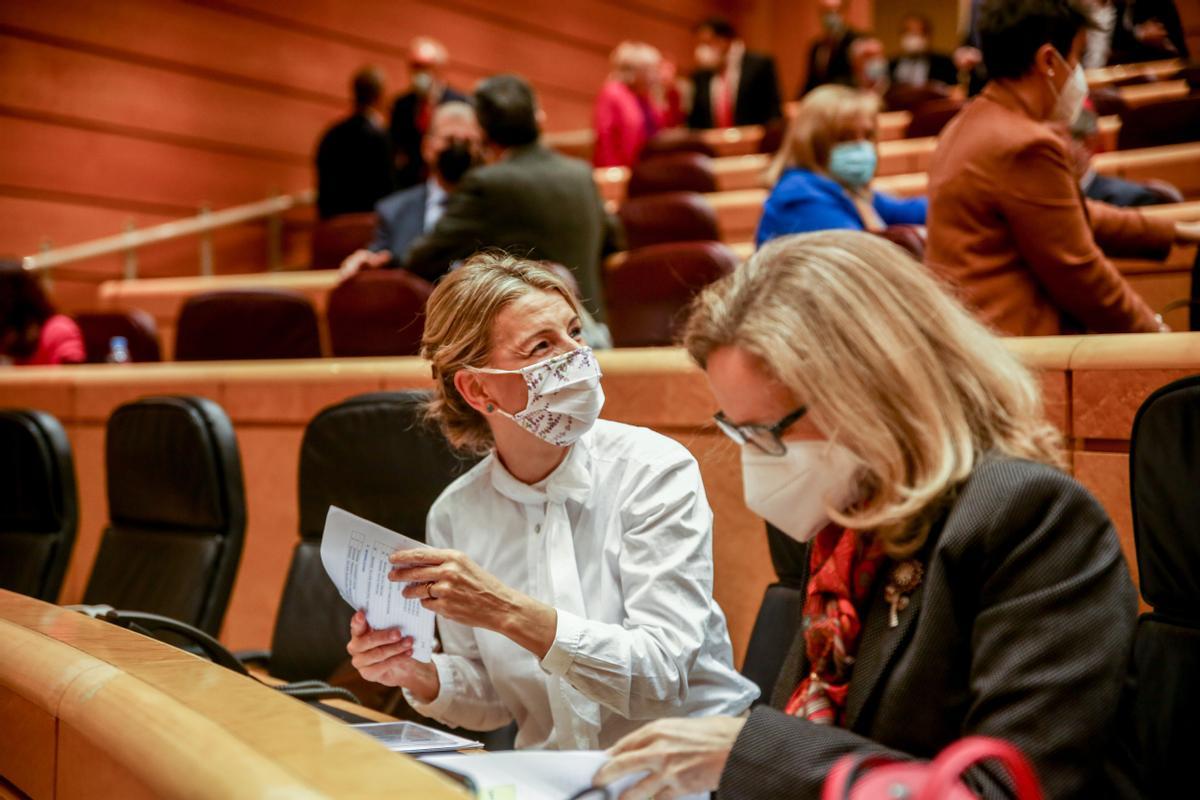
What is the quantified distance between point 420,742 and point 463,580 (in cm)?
20

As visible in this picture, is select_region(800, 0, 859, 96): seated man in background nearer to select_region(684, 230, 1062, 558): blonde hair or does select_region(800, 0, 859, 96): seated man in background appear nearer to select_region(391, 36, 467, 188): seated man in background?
select_region(391, 36, 467, 188): seated man in background

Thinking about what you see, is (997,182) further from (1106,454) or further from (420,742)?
(420,742)

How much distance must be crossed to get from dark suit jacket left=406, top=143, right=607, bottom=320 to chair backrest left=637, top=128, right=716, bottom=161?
337 cm

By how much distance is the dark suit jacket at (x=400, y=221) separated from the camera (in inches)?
183

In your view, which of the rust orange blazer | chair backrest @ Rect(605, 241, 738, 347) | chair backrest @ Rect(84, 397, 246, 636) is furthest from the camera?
chair backrest @ Rect(605, 241, 738, 347)

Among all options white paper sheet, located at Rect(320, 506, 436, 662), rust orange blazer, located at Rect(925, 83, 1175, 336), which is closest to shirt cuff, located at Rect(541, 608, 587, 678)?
white paper sheet, located at Rect(320, 506, 436, 662)

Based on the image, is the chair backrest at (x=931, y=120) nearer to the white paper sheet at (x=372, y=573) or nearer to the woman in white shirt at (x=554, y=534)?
the woman in white shirt at (x=554, y=534)

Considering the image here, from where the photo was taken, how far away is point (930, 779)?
0.88m

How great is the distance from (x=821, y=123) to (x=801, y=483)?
208 centimetres

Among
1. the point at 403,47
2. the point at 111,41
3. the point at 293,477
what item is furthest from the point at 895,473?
the point at 403,47

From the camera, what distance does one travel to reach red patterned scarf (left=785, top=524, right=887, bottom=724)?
123 cm

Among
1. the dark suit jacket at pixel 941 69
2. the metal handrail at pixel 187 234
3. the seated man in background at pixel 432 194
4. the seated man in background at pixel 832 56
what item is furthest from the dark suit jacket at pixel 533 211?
the dark suit jacket at pixel 941 69

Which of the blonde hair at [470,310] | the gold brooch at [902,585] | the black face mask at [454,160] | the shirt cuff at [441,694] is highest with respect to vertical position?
the black face mask at [454,160]

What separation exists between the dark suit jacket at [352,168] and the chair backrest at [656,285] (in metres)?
3.00
